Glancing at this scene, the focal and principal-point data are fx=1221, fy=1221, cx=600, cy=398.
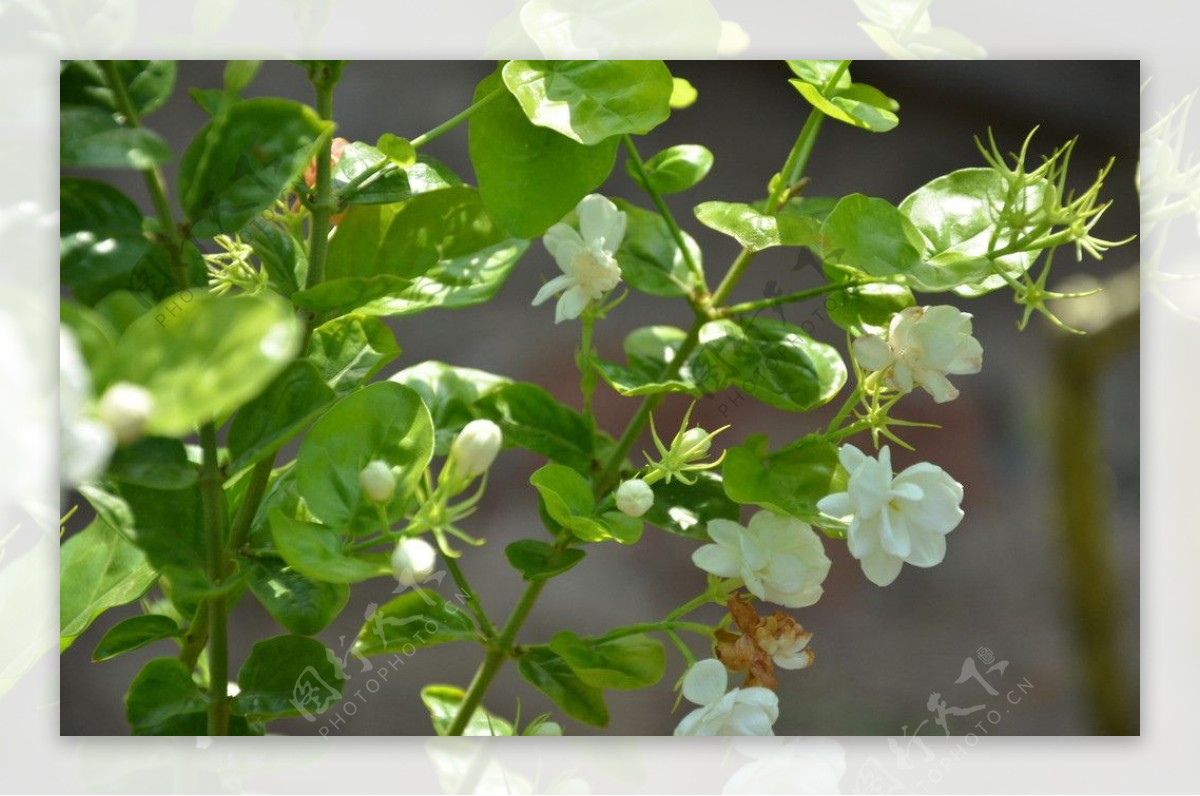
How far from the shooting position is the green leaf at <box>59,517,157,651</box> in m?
0.82

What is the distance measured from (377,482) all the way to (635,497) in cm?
17

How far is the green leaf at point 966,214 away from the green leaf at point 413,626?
397mm

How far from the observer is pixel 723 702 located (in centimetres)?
82

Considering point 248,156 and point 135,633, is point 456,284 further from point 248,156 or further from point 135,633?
point 135,633

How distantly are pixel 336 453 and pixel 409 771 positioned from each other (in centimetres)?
37

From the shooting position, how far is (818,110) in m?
0.83

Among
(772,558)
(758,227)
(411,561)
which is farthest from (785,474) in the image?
(411,561)

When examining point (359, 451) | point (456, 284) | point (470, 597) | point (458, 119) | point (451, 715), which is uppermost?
point (458, 119)

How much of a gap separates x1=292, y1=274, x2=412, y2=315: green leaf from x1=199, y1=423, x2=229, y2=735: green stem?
0.30 feet

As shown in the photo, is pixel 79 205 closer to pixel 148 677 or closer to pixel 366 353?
pixel 366 353

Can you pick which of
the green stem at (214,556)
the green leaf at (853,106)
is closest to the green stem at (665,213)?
the green leaf at (853,106)

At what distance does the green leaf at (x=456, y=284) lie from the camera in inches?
30.1

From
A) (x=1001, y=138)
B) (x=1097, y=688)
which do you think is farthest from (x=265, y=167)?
(x=1097, y=688)

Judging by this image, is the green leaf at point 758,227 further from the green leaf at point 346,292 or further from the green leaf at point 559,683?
the green leaf at point 559,683
